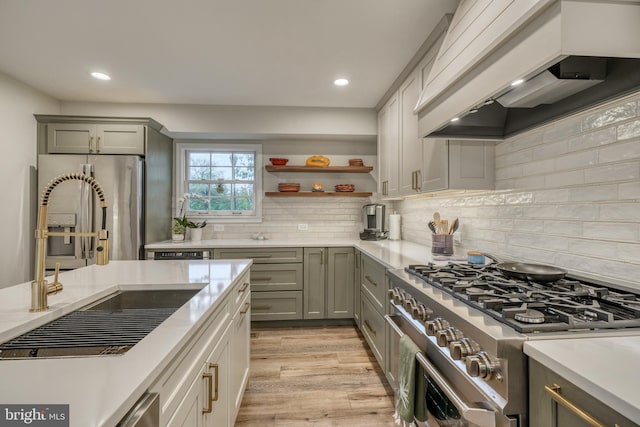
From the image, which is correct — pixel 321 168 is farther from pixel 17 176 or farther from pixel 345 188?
pixel 17 176

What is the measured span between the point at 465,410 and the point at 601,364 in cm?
40

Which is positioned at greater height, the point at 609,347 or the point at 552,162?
the point at 552,162

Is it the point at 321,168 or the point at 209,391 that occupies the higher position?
the point at 321,168

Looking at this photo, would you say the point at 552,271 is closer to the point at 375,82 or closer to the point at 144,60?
the point at 375,82

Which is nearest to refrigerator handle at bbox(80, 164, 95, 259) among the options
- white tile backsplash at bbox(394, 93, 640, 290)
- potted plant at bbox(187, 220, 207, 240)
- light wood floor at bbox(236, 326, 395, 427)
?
potted plant at bbox(187, 220, 207, 240)

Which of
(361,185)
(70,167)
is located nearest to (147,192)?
(70,167)

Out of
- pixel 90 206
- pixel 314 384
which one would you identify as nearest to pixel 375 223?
pixel 314 384

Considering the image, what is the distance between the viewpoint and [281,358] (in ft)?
9.09

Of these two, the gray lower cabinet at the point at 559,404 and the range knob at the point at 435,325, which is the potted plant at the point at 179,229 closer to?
the range knob at the point at 435,325

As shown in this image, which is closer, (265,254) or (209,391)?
(209,391)

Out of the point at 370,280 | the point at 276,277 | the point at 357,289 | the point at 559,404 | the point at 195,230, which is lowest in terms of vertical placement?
the point at 357,289

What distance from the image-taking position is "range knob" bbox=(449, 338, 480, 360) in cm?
96

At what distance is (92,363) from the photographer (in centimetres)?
73

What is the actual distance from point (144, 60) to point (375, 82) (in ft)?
6.60
